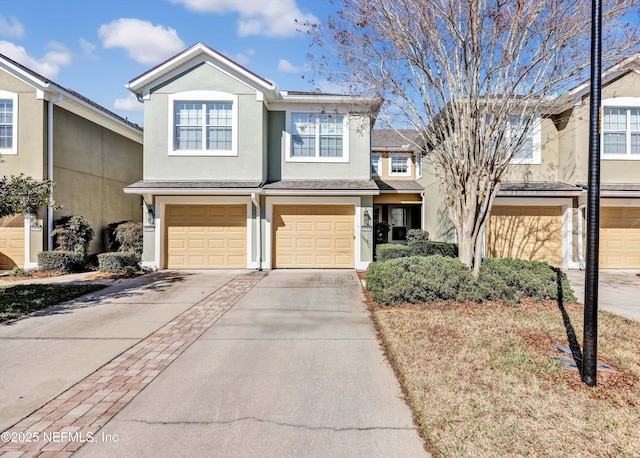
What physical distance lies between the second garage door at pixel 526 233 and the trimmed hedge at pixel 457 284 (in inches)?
205

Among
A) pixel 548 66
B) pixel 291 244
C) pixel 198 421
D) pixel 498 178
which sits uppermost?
pixel 548 66

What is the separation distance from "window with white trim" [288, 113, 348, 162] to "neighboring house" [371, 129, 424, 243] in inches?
207

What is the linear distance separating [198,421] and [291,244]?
32.0 ft

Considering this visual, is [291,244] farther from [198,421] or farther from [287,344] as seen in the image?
[198,421]

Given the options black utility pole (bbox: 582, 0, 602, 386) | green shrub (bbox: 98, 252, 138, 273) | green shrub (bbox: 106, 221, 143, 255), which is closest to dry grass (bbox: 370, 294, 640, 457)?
black utility pole (bbox: 582, 0, 602, 386)

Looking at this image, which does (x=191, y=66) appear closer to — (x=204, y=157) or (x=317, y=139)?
(x=204, y=157)

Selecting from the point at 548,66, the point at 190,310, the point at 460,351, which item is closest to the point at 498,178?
the point at 548,66

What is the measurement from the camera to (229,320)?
653 cm

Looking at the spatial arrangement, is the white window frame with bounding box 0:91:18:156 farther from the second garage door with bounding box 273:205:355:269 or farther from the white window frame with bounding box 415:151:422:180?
the white window frame with bounding box 415:151:422:180

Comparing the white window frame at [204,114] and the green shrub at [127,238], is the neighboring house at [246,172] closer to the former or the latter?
the white window frame at [204,114]

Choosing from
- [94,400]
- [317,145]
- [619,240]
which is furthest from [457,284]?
[619,240]

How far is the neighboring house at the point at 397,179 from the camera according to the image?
19.3m

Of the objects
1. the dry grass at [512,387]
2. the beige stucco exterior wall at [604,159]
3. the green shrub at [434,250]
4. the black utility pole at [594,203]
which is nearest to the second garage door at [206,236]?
the green shrub at [434,250]

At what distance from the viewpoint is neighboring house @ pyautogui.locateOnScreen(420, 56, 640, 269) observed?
12352 millimetres
